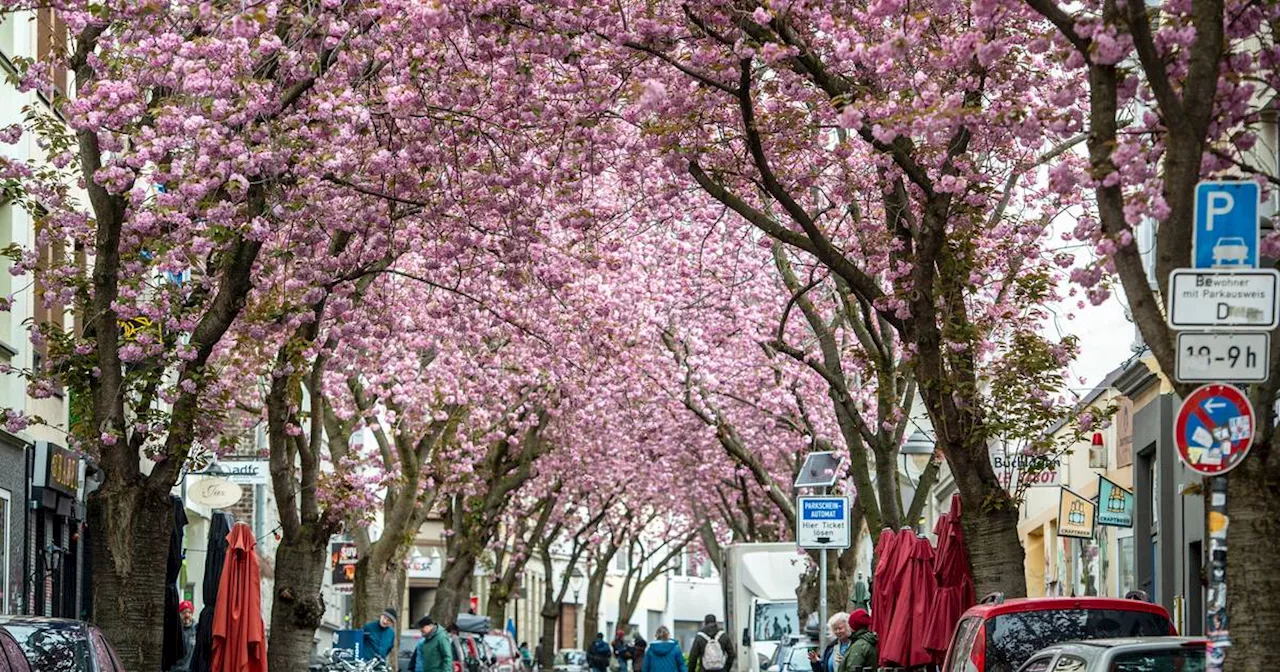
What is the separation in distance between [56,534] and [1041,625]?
16639 millimetres

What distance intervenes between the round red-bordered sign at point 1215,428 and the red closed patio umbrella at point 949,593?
29.7 feet

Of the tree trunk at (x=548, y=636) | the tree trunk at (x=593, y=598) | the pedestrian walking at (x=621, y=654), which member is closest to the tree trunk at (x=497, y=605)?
the pedestrian walking at (x=621, y=654)

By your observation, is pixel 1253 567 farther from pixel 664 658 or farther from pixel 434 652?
pixel 664 658

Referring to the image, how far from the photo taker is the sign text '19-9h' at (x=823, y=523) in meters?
24.2

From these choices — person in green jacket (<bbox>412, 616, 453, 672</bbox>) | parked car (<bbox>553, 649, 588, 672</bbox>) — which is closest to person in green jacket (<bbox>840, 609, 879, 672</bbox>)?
person in green jacket (<bbox>412, 616, 453, 672</bbox>)

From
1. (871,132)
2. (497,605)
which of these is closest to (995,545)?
(871,132)

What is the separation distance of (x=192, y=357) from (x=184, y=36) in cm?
305

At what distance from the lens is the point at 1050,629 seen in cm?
1388

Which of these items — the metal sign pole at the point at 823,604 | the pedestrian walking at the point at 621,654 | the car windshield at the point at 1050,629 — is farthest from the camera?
the pedestrian walking at the point at 621,654

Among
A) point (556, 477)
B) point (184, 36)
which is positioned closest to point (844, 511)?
point (184, 36)

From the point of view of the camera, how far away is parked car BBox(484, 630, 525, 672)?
4213 centimetres

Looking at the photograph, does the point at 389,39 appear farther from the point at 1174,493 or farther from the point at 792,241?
the point at 1174,493

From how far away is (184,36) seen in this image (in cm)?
1625

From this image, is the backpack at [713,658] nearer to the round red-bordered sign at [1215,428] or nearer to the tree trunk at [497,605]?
the round red-bordered sign at [1215,428]
